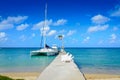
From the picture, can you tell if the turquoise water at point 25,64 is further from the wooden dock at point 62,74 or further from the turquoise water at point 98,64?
the wooden dock at point 62,74

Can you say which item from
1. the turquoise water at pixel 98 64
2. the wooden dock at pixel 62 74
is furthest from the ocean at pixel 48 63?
the wooden dock at pixel 62 74

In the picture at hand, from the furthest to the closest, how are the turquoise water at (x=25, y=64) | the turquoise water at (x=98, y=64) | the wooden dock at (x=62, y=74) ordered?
the turquoise water at (x=25, y=64) < the turquoise water at (x=98, y=64) < the wooden dock at (x=62, y=74)

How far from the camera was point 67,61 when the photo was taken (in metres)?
25.2

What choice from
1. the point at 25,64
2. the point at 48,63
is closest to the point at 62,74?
the point at 25,64

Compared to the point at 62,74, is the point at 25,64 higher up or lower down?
lower down

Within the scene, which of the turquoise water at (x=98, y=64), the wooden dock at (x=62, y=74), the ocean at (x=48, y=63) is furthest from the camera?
the ocean at (x=48, y=63)

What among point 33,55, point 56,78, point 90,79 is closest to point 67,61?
point 90,79

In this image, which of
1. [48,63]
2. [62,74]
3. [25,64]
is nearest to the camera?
[62,74]

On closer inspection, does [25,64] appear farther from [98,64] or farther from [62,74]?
[62,74]

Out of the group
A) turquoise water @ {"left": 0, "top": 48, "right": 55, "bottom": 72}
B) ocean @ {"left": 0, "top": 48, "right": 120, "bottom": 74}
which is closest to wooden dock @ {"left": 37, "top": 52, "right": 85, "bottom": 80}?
ocean @ {"left": 0, "top": 48, "right": 120, "bottom": 74}

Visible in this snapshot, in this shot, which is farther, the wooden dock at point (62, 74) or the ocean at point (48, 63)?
the ocean at point (48, 63)

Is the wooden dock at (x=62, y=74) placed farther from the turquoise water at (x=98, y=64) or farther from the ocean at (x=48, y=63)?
the turquoise water at (x=98, y=64)

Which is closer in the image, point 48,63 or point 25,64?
point 25,64

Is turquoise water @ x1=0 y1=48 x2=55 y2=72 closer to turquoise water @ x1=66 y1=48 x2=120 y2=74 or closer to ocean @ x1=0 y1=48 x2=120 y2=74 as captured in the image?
ocean @ x1=0 y1=48 x2=120 y2=74
